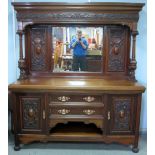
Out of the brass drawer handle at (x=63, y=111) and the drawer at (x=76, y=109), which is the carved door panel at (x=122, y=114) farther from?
the brass drawer handle at (x=63, y=111)

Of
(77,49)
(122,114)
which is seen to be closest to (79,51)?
(77,49)

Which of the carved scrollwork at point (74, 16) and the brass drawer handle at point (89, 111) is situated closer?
the brass drawer handle at point (89, 111)

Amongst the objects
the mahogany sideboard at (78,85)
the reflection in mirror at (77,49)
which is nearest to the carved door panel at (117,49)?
the mahogany sideboard at (78,85)

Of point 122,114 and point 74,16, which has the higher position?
point 74,16

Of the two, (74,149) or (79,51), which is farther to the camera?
(79,51)

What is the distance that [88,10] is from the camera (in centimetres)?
243

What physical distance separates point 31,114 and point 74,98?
522 mm

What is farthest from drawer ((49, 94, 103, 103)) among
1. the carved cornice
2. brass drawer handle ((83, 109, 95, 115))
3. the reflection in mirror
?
the carved cornice

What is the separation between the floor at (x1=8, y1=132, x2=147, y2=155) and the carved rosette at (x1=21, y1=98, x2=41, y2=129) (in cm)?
28

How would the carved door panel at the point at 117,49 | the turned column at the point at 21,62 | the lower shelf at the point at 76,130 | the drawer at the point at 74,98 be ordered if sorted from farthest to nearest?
the carved door panel at the point at 117,49 < the turned column at the point at 21,62 < the lower shelf at the point at 76,130 < the drawer at the point at 74,98

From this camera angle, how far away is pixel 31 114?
2314mm

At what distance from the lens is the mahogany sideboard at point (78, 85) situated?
227cm

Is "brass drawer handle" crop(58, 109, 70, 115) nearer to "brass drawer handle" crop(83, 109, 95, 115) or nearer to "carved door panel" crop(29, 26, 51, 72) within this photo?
"brass drawer handle" crop(83, 109, 95, 115)

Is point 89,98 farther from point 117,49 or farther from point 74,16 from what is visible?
point 74,16
